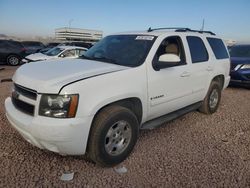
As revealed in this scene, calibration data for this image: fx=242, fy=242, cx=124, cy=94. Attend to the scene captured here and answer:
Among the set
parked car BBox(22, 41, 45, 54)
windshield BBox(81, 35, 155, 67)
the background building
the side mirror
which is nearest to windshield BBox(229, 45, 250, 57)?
windshield BBox(81, 35, 155, 67)

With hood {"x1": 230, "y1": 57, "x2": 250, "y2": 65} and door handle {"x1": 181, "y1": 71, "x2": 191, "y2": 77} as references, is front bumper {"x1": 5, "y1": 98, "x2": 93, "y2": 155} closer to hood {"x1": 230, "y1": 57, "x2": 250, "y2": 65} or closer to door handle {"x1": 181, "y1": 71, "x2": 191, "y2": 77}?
door handle {"x1": 181, "y1": 71, "x2": 191, "y2": 77}

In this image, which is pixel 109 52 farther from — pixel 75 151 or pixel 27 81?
pixel 75 151

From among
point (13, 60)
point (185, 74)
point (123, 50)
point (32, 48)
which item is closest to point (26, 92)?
point (123, 50)

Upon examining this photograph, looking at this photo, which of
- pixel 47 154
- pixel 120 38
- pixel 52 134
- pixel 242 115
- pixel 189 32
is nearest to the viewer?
pixel 52 134

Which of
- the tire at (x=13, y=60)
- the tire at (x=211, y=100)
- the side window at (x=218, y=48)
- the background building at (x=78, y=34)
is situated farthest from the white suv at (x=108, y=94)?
the background building at (x=78, y=34)

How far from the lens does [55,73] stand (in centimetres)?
309

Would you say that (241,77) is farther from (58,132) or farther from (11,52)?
(11,52)

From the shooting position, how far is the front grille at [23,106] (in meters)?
2.91

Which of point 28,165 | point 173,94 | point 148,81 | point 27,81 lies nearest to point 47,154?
point 28,165

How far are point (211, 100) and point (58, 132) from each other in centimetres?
408

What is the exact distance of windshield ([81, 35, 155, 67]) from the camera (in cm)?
373

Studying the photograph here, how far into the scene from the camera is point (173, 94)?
4125mm

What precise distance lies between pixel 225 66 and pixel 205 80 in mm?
1201

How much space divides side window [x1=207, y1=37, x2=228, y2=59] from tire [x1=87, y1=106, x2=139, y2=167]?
313 centimetres
